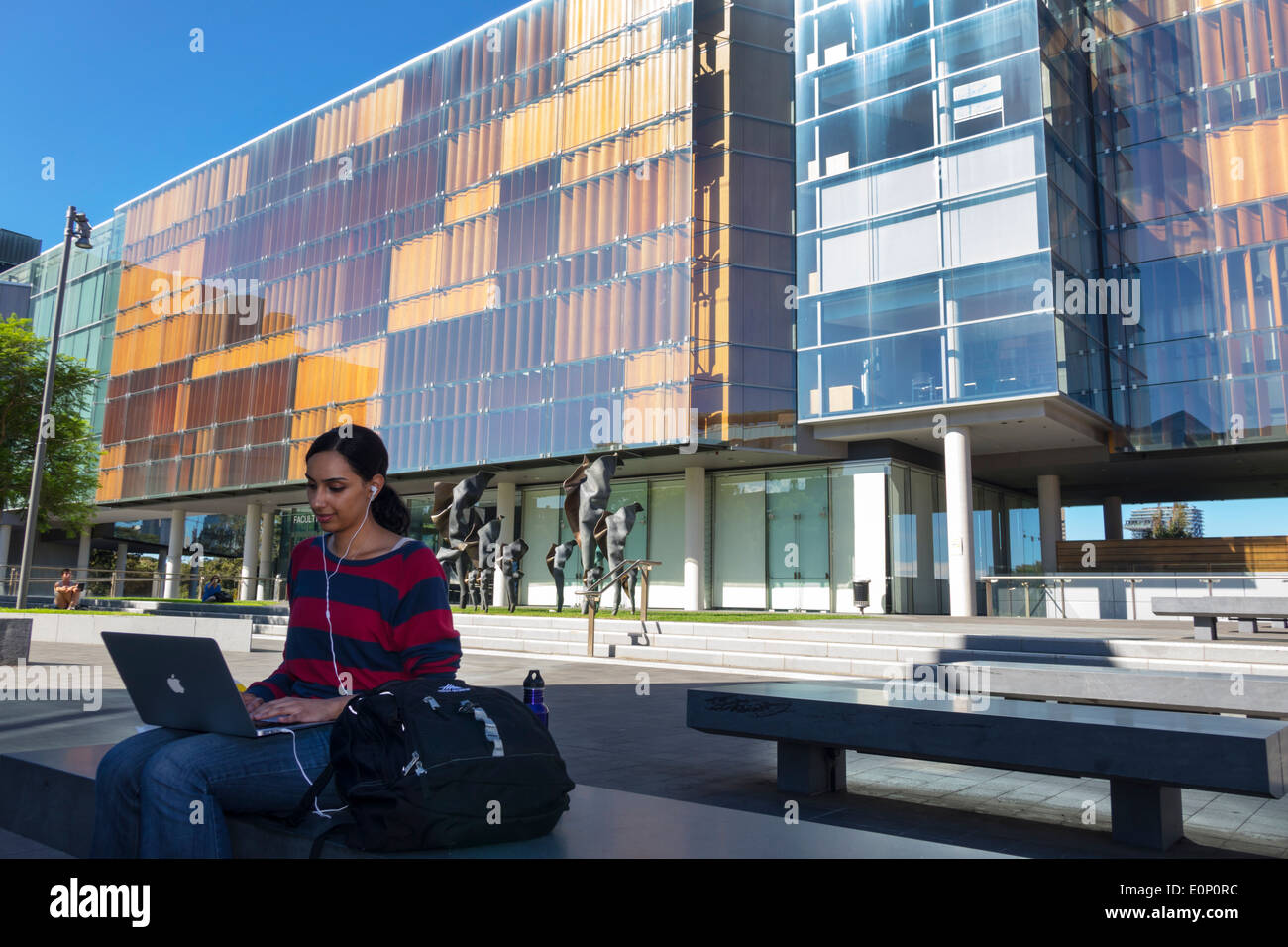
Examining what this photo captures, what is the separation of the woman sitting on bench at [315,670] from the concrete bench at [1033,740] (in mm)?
2849

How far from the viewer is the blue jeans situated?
2.52 meters

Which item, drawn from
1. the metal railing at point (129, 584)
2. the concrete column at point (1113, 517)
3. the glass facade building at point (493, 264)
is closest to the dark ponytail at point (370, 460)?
the glass facade building at point (493, 264)

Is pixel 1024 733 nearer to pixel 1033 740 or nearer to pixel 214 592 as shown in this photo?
pixel 1033 740

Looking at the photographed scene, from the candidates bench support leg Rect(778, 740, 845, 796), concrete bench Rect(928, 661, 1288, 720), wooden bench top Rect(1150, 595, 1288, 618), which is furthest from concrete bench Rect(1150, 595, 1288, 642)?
bench support leg Rect(778, 740, 845, 796)

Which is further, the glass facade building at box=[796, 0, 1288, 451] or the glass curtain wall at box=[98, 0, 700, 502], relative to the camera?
the glass curtain wall at box=[98, 0, 700, 502]

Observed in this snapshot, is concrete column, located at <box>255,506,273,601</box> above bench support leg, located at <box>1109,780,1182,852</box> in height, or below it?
above

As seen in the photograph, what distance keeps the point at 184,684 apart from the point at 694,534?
25.1 meters

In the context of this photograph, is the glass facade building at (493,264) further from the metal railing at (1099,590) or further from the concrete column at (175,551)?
the metal railing at (1099,590)

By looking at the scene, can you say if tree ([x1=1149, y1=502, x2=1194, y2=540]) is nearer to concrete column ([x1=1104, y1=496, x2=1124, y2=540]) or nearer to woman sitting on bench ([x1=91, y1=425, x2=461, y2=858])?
concrete column ([x1=1104, y1=496, x2=1124, y2=540])

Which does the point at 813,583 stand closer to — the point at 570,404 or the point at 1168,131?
the point at 570,404

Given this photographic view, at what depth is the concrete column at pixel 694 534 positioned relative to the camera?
27203 mm

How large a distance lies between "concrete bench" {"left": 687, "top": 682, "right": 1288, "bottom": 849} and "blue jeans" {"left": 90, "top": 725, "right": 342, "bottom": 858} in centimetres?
310
